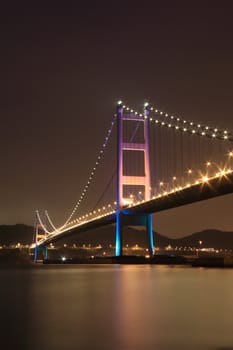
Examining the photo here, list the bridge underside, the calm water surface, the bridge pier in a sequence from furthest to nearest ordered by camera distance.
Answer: the bridge pier < the bridge underside < the calm water surface

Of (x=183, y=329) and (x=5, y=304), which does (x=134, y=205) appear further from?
(x=183, y=329)

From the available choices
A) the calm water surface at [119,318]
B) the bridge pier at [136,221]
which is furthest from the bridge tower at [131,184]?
the calm water surface at [119,318]

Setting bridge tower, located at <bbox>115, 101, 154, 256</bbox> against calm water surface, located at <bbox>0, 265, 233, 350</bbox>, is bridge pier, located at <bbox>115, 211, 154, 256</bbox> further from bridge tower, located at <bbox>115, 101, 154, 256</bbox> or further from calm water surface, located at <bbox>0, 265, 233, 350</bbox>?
calm water surface, located at <bbox>0, 265, 233, 350</bbox>

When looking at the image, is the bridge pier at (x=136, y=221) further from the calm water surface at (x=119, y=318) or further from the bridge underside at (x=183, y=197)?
the calm water surface at (x=119, y=318)

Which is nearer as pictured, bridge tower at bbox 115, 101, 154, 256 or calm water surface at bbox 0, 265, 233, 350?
calm water surface at bbox 0, 265, 233, 350

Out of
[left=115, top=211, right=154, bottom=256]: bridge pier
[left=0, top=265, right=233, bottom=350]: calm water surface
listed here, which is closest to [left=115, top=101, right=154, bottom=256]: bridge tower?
[left=115, top=211, right=154, bottom=256]: bridge pier
